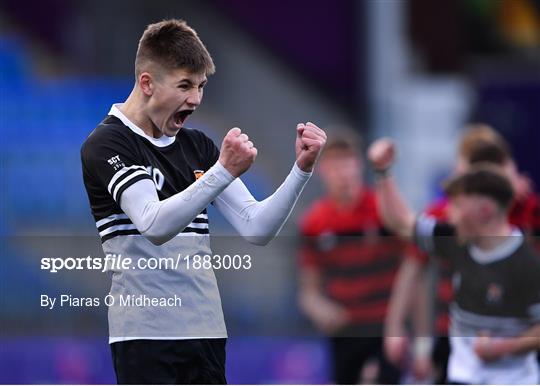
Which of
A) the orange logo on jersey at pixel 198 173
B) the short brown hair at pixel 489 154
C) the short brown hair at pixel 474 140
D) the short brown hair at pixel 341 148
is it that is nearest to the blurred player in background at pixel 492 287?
the short brown hair at pixel 489 154

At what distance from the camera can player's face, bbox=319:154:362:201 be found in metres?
8.61

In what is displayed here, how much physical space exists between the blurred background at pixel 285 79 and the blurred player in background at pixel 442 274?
2.17 meters

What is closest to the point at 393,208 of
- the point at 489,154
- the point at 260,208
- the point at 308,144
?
the point at 489,154

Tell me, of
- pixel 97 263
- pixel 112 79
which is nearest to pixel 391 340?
pixel 97 263

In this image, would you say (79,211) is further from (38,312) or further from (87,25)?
(38,312)

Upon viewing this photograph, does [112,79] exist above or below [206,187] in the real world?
above

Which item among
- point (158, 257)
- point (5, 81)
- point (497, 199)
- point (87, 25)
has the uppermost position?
point (87, 25)

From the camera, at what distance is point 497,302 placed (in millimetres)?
5812

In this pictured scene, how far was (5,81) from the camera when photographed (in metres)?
13.9

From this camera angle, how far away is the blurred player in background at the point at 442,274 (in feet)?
22.7

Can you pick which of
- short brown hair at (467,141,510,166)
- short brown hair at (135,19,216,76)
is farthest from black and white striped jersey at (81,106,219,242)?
short brown hair at (467,141,510,166)

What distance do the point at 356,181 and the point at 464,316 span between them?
9.41 ft

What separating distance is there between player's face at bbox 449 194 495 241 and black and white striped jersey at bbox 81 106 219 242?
182cm

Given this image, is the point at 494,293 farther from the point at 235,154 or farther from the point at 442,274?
the point at 235,154
